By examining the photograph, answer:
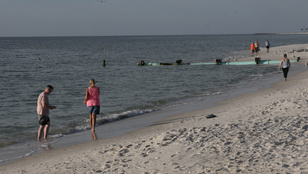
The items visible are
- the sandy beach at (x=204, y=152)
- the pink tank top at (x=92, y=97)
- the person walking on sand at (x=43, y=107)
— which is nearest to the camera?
the sandy beach at (x=204, y=152)

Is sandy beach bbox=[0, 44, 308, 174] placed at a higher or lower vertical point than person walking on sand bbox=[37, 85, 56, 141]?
lower

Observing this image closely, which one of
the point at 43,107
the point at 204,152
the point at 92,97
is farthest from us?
the point at 92,97

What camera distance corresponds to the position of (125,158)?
797 cm

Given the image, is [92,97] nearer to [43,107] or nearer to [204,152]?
[43,107]

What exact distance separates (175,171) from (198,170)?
43 centimetres

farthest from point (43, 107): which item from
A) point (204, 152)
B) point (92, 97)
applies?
point (204, 152)

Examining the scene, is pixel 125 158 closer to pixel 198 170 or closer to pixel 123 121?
pixel 198 170

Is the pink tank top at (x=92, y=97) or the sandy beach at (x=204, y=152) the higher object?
the pink tank top at (x=92, y=97)

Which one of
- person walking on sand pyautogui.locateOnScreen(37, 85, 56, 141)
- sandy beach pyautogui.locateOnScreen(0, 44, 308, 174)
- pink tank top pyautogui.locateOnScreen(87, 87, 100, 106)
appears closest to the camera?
sandy beach pyautogui.locateOnScreen(0, 44, 308, 174)

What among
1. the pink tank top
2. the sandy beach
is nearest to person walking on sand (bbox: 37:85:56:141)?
the pink tank top

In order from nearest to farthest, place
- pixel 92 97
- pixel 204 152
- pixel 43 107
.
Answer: pixel 204 152 → pixel 43 107 → pixel 92 97

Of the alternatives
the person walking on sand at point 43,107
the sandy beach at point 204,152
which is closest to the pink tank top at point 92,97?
the person walking on sand at point 43,107

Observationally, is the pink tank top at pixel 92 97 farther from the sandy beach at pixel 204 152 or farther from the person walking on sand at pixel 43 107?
the sandy beach at pixel 204 152

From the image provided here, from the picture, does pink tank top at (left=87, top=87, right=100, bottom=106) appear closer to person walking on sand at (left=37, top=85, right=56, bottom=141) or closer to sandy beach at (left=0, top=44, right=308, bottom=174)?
person walking on sand at (left=37, top=85, right=56, bottom=141)
